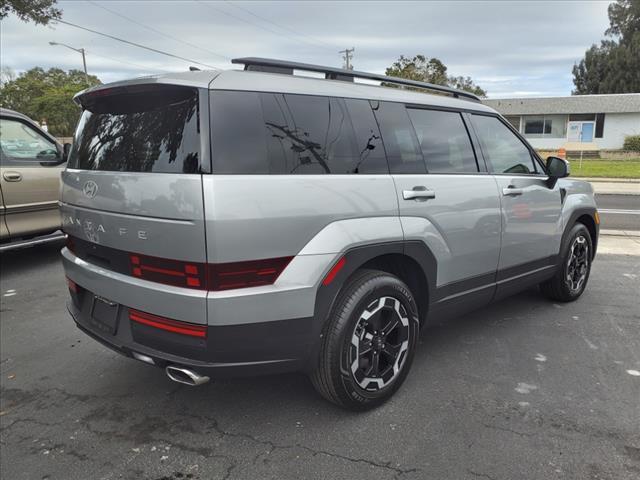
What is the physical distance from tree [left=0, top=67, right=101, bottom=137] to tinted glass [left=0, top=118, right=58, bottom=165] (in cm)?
4001

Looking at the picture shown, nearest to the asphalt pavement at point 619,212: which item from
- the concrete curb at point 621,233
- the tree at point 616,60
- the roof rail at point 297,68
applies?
the concrete curb at point 621,233

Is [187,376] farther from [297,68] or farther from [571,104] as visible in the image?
[571,104]

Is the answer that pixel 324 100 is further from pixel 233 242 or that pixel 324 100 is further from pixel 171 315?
pixel 171 315

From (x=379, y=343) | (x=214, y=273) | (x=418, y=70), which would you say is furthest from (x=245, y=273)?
(x=418, y=70)

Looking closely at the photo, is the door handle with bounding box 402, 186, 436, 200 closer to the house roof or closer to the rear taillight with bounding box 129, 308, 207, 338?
the rear taillight with bounding box 129, 308, 207, 338

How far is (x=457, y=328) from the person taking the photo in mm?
4301

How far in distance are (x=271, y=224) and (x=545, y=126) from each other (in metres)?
43.4

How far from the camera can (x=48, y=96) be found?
4775cm

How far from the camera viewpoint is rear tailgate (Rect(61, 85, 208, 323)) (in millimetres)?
2312

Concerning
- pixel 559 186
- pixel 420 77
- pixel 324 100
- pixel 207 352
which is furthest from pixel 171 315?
pixel 420 77

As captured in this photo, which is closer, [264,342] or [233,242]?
A: [233,242]

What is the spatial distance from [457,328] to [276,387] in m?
1.76

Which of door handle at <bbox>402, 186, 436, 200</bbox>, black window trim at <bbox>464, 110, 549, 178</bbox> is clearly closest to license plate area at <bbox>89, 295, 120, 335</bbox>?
door handle at <bbox>402, 186, 436, 200</bbox>

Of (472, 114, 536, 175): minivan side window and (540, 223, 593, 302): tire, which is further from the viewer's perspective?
(540, 223, 593, 302): tire
